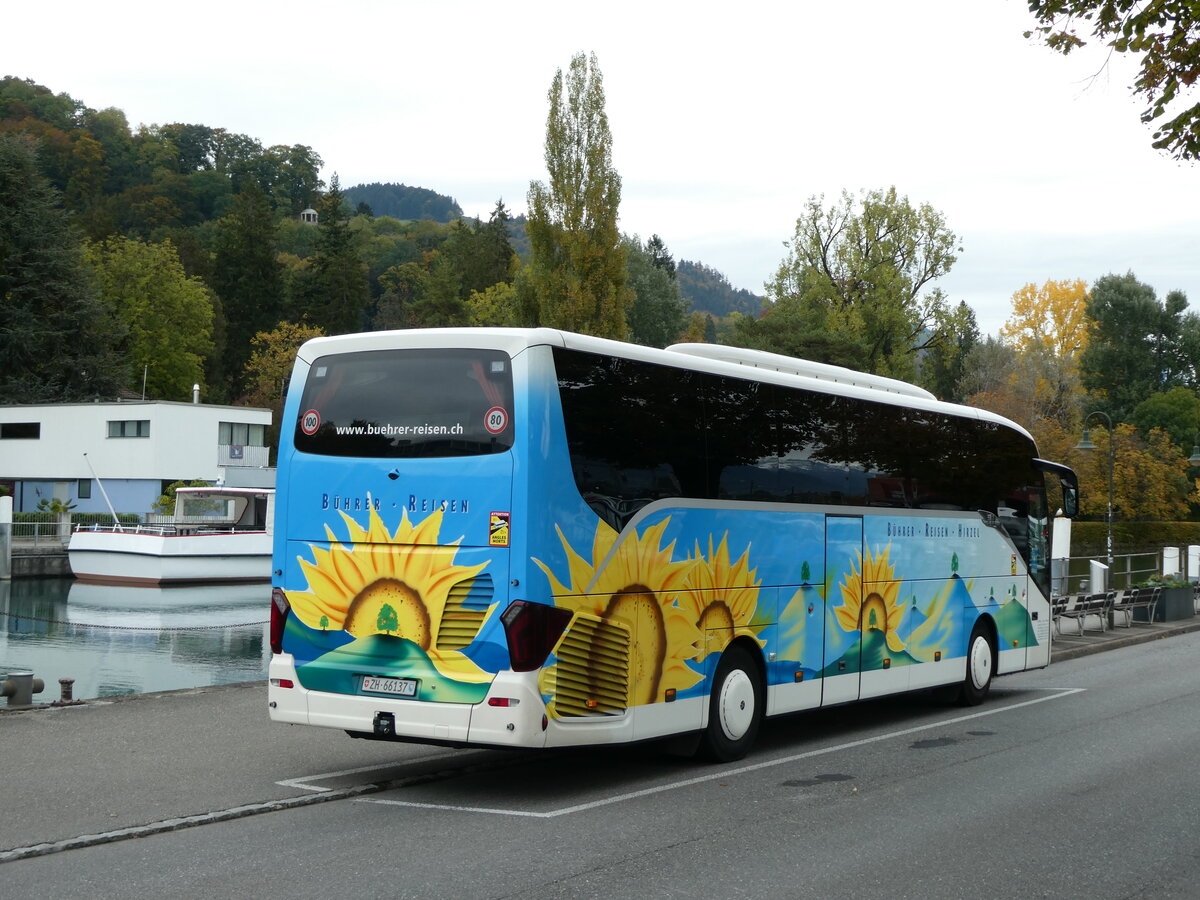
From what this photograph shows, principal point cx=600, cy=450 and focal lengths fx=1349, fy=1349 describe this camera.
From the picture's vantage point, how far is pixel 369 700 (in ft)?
32.3

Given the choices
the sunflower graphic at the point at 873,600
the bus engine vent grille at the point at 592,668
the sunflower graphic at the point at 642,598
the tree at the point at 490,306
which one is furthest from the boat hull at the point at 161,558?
the bus engine vent grille at the point at 592,668

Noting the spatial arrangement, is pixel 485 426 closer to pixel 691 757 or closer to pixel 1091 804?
pixel 691 757

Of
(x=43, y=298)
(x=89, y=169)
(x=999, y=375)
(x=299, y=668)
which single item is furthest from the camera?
(x=89, y=169)

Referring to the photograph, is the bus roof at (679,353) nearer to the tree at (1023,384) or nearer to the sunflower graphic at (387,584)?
the sunflower graphic at (387,584)

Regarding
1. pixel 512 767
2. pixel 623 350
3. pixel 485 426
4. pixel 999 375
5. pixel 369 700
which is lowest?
pixel 512 767

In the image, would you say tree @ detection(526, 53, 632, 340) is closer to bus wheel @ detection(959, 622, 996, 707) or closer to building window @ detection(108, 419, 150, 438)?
building window @ detection(108, 419, 150, 438)

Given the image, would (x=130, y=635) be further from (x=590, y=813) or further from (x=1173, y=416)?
(x=1173, y=416)

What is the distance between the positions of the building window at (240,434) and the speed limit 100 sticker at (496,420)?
5577 centimetres

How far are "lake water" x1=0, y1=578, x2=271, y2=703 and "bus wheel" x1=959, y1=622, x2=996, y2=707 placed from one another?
973 cm

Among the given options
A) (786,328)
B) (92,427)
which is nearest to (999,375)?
(786,328)

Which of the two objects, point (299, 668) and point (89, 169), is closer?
point (299, 668)

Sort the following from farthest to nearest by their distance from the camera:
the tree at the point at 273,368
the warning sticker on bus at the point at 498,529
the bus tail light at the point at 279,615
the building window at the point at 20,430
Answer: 1. the tree at the point at 273,368
2. the building window at the point at 20,430
3. the bus tail light at the point at 279,615
4. the warning sticker on bus at the point at 498,529

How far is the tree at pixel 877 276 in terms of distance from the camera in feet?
232

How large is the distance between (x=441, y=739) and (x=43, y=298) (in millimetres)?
74994
